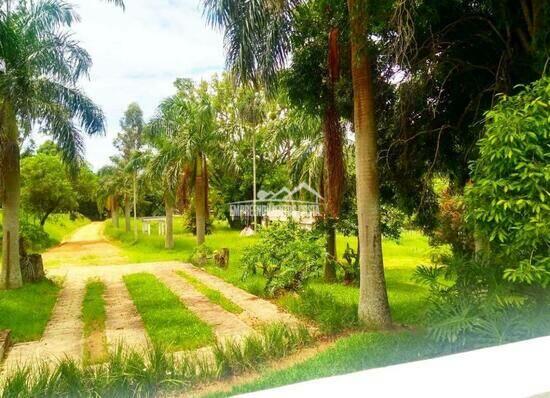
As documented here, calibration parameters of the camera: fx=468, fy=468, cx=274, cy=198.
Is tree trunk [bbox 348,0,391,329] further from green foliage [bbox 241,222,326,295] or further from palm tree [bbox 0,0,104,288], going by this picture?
palm tree [bbox 0,0,104,288]

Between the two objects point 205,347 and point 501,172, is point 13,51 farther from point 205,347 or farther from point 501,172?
point 501,172

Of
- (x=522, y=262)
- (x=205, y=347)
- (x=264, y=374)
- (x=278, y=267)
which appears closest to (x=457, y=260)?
(x=522, y=262)

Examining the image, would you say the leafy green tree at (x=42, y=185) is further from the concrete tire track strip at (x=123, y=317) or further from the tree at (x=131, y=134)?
the concrete tire track strip at (x=123, y=317)

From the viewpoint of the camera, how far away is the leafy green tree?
26859 millimetres

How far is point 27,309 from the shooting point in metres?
9.64

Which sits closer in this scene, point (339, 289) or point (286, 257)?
point (286, 257)

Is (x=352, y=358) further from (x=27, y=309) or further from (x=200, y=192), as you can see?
(x=200, y=192)

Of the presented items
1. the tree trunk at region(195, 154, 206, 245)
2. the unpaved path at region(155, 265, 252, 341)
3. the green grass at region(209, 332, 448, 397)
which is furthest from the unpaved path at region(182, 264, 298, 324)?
the tree trunk at region(195, 154, 206, 245)

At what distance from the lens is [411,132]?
7.50 metres

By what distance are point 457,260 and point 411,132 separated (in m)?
3.04

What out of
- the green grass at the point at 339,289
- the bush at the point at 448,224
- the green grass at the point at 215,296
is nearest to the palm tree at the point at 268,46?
the green grass at the point at 339,289

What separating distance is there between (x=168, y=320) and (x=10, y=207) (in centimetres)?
653

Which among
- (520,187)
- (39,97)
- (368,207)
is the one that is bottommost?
(368,207)

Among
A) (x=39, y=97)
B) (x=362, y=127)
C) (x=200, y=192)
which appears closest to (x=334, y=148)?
(x=362, y=127)
